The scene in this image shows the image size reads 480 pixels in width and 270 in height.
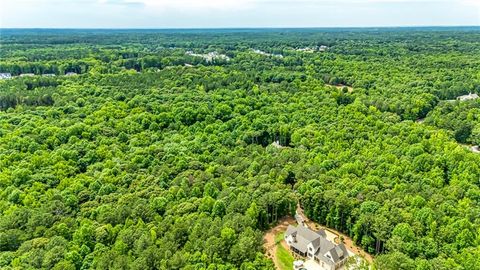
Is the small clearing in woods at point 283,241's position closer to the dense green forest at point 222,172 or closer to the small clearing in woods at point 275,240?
the small clearing in woods at point 275,240

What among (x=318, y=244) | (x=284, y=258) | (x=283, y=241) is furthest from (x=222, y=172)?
(x=318, y=244)

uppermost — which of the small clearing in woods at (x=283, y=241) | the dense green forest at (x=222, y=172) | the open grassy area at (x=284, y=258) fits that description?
the dense green forest at (x=222, y=172)

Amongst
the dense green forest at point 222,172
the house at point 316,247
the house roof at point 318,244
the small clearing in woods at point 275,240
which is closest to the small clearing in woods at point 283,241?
the small clearing in woods at point 275,240

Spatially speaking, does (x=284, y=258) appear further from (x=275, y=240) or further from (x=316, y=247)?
(x=316, y=247)

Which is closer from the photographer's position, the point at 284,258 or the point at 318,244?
the point at 318,244

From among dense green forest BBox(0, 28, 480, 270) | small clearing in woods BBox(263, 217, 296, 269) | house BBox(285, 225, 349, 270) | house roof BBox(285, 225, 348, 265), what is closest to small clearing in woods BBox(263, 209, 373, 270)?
small clearing in woods BBox(263, 217, 296, 269)

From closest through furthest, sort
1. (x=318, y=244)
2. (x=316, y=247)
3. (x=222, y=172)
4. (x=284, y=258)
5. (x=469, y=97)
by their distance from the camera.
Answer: (x=316, y=247)
(x=318, y=244)
(x=284, y=258)
(x=222, y=172)
(x=469, y=97)
